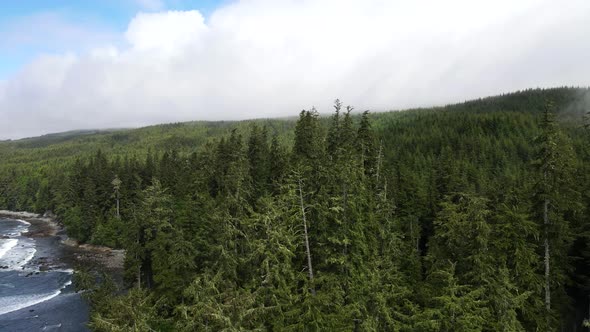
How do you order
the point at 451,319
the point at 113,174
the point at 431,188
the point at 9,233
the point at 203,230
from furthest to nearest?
the point at 9,233 → the point at 113,174 → the point at 431,188 → the point at 203,230 → the point at 451,319

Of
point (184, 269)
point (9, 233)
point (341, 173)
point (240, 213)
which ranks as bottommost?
point (9, 233)

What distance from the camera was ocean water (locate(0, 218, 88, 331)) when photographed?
155ft

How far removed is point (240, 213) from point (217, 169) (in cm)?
3019

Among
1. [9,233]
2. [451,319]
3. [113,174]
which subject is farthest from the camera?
[9,233]

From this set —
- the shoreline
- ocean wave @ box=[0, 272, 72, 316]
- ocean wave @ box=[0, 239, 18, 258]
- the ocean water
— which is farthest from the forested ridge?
ocean wave @ box=[0, 239, 18, 258]

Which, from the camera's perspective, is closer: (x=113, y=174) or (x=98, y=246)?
A: (x=98, y=246)

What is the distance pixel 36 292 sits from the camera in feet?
192

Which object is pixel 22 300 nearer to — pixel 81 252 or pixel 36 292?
pixel 36 292

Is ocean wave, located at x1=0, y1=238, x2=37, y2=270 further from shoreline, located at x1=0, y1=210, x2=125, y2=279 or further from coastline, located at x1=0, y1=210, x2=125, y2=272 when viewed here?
shoreline, located at x1=0, y1=210, x2=125, y2=279

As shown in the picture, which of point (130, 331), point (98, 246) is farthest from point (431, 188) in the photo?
point (98, 246)

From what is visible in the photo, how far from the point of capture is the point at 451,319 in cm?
2170

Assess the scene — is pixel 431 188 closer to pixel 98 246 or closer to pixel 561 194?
pixel 561 194

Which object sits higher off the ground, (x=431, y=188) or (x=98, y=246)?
(x=431, y=188)

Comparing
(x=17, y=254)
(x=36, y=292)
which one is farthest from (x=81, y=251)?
(x=36, y=292)
